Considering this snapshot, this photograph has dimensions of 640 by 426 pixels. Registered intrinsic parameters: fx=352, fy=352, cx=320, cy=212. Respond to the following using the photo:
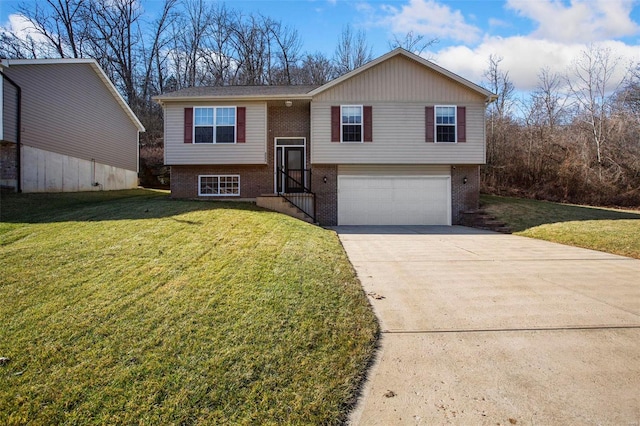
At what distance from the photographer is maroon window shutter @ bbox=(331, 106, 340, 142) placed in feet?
44.5

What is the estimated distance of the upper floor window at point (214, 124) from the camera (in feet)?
44.8

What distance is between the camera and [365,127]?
13.5m

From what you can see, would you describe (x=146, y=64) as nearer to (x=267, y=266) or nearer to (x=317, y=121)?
(x=317, y=121)

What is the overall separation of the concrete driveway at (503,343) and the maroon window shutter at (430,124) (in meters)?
7.80

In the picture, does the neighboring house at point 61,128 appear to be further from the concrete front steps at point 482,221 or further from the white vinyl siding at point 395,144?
the concrete front steps at point 482,221

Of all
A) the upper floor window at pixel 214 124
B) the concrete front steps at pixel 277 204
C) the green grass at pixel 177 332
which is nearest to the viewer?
the green grass at pixel 177 332

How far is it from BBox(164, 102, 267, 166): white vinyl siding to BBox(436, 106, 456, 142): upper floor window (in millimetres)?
6779

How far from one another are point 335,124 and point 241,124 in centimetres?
363

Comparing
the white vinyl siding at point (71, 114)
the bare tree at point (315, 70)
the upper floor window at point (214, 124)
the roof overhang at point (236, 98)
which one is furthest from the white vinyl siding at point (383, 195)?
the bare tree at point (315, 70)

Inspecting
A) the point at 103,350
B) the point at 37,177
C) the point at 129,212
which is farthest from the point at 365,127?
the point at 37,177

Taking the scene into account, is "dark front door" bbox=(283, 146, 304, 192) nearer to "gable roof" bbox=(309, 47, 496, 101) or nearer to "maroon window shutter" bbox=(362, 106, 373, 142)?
"gable roof" bbox=(309, 47, 496, 101)

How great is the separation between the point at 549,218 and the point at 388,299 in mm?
10382

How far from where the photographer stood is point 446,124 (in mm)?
13766

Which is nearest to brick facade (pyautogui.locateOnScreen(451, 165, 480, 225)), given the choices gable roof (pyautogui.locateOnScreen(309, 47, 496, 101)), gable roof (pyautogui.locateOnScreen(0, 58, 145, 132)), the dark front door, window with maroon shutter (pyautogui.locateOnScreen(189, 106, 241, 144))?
gable roof (pyautogui.locateOnScreen(309, 47, 496, 101))
